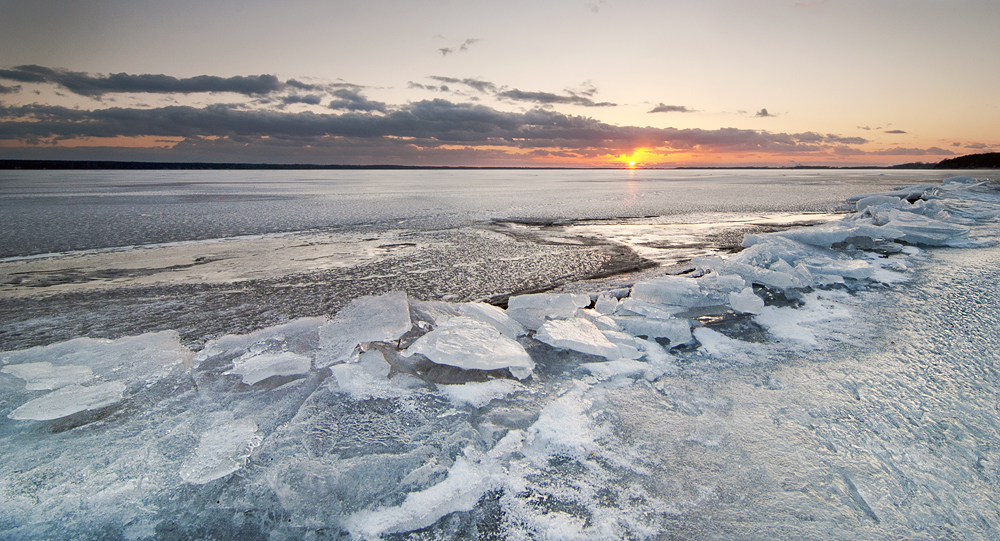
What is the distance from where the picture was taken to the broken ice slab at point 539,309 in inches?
111

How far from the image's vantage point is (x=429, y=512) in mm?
1332

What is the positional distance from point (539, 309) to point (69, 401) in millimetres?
2328

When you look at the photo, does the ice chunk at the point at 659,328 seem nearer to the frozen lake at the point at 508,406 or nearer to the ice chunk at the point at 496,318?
the frozen lake at the point at 508,406

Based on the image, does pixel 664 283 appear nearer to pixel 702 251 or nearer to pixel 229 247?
pixel 702 251

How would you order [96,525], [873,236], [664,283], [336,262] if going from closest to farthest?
1. [96,525]
2. [664,283]
3. [336,262]
4. [873,236]

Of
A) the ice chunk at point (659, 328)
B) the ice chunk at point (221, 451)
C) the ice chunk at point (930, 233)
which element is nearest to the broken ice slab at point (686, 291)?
the ice chunk at point (659, 328)

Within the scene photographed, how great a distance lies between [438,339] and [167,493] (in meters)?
1.18

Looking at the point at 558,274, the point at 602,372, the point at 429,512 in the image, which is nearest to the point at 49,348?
the point at 429,512

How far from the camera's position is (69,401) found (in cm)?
193

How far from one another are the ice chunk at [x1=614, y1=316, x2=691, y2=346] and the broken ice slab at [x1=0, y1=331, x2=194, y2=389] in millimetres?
2465

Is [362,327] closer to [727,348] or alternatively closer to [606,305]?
[606,305]

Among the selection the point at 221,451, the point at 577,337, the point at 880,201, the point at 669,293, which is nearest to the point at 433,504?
the point at 221,451

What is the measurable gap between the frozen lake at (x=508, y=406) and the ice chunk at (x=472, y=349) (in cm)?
1

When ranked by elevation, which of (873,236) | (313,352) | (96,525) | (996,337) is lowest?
(96,525)
